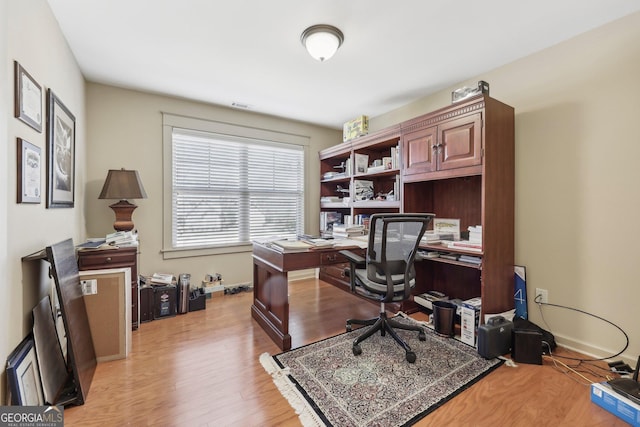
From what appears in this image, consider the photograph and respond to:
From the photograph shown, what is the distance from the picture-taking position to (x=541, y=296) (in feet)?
7.38

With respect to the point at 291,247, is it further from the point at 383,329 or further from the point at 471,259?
the point at 471,259

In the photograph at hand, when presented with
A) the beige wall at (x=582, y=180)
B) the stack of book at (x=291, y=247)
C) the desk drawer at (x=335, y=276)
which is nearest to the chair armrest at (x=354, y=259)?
the stack of book at (x=291, y=247)

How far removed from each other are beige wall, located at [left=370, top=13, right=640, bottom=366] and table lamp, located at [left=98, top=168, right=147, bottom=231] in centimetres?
360

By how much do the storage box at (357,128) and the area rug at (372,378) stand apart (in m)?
2.49

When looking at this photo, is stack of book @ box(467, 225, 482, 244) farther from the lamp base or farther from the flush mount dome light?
the lamp base

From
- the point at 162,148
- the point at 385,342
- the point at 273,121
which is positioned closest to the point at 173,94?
the point at 162,148

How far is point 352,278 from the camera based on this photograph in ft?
7.31

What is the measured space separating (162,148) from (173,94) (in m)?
0.64

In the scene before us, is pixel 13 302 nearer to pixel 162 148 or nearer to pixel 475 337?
pixel 162 148

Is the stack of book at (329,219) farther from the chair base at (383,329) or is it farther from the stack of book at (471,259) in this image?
the stack of book at (471,259)

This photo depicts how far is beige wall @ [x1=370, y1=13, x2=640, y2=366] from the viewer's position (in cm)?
184

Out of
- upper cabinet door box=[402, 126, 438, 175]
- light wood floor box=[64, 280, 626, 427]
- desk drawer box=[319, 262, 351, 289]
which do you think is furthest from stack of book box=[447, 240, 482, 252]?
desk drawer box=[319, 262, 351, 289]

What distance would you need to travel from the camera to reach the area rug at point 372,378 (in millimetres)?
1444

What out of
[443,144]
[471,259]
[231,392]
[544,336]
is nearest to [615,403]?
[544,336]
